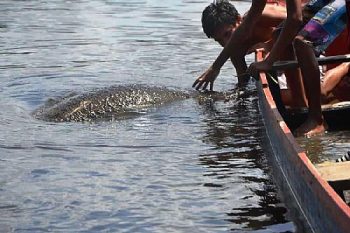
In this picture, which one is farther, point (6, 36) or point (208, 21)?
point (6, 36)

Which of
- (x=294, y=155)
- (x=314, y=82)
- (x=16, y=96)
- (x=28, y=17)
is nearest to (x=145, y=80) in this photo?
(x=16, y=96)

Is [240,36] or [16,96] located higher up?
[240,36]

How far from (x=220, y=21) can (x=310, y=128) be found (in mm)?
2349

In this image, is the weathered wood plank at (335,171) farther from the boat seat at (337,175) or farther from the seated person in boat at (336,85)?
the seated person in boat at (336,85)

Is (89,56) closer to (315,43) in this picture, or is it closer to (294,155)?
(315,43)

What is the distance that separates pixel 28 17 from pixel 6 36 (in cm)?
305

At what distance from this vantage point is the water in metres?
5.93

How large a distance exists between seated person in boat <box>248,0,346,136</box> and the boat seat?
62.7 inches


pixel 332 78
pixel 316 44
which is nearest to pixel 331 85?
pixel 332 78

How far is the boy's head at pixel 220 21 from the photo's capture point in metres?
9.02

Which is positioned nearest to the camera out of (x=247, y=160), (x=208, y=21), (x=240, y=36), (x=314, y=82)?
(x=314, y=82)

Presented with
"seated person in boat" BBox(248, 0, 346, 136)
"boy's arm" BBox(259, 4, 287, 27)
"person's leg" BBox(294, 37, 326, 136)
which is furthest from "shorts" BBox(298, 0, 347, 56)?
"boy's arm" BBox(259, 4, 287, 27)

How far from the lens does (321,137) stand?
7148 millimetres

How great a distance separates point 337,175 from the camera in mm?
5105
